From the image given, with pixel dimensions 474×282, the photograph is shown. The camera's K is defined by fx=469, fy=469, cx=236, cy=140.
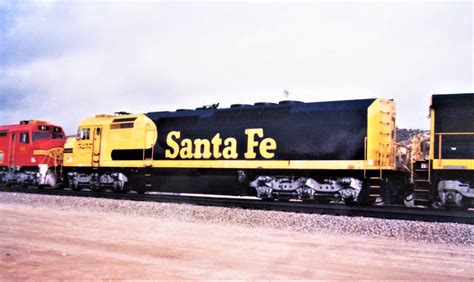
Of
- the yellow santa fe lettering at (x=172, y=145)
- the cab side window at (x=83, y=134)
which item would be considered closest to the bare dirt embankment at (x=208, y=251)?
the yellow santa fe lettering at (x=172, y=145)

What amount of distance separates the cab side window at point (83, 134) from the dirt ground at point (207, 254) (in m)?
12.0

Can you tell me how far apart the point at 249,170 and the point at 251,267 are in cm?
1080

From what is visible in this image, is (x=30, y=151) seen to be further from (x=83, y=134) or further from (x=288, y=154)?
(x=288, y=154)

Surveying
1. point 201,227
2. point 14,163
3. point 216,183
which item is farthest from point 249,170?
point 14,163

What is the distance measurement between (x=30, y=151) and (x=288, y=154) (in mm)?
15972

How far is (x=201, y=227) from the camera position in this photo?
12016mm

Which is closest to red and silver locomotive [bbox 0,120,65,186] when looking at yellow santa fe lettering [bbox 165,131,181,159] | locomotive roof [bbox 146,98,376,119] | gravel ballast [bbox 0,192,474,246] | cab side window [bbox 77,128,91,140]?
cab side window [bbox 77,128,91,140]

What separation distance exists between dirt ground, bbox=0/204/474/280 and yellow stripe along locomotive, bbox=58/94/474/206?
5337mm

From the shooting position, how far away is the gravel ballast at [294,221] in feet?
35.4

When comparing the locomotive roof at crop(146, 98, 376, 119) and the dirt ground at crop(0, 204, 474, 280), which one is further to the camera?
the locomotive roof at crop(146, 98, 376, 119)

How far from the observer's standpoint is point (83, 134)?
950 inches

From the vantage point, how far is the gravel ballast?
10.8m

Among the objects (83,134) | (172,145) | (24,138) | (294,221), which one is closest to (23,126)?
(24,138)

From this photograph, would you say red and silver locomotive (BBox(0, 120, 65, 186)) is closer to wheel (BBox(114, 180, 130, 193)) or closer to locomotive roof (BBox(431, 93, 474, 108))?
wheel (BBox(114, 180, 130, 193))
